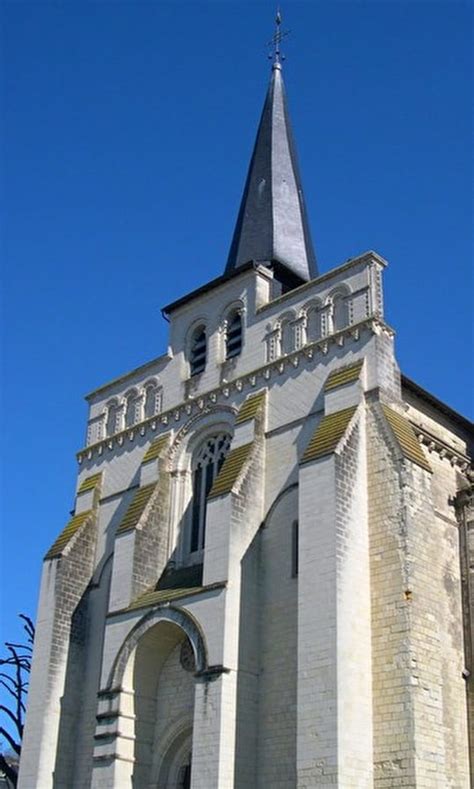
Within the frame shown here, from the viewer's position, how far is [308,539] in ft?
60.0

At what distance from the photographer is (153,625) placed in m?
20.4

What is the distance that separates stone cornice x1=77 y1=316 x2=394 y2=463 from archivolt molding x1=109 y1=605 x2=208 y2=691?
17.7ft

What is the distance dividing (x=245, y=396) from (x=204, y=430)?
5.27 ft

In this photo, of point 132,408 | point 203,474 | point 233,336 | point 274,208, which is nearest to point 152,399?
point 132,408

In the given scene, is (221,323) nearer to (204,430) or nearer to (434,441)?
(204,430)

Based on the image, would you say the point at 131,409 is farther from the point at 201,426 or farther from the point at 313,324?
the point at 313,324

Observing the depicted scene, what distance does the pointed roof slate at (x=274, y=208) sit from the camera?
85.4 ft

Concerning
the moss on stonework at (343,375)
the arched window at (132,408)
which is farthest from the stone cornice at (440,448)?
the arched window at (132,408)

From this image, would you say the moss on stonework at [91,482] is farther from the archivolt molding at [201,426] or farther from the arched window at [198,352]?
the arched window at [198,352]

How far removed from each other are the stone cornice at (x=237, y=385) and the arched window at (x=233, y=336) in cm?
105

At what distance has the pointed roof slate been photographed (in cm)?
2603

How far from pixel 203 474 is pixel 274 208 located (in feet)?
27.0

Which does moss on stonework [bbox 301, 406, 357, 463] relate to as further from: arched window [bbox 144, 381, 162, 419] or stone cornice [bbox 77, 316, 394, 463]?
arched window [bbox 144, 381, 162, 419]

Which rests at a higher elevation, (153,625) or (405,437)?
(405,437)
